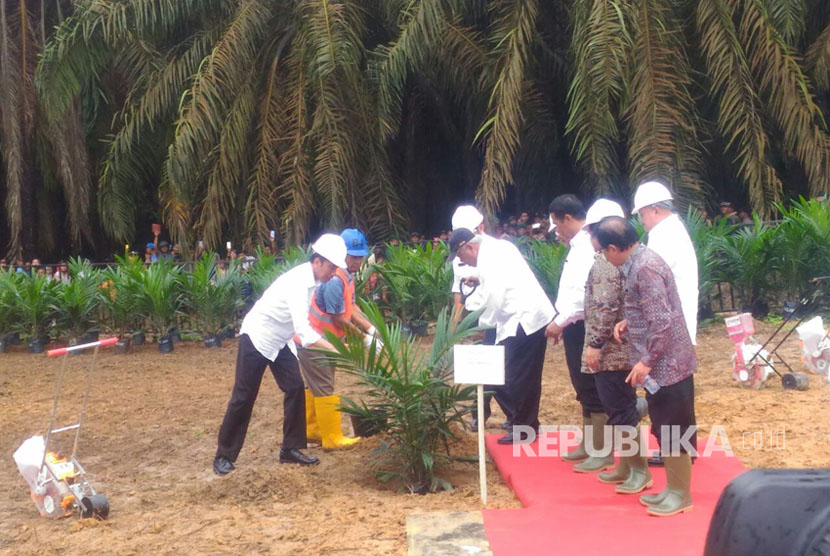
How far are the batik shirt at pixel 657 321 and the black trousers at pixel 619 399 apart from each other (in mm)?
440

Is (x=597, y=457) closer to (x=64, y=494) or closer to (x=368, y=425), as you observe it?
(x=368, y=425)

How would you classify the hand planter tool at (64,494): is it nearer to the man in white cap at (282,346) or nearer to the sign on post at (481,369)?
the man in white cap at (282,346)

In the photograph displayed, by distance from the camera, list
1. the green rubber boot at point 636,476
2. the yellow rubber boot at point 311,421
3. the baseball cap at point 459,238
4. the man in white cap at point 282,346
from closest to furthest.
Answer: the green rubber boot at point 636,476
the man in white cap at point 282,346
the baseball cap at point 459,238
the yellow rubber boot at point 311,421

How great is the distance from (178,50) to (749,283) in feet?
39.5

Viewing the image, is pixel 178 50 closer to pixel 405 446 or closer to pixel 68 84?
pixel 68 84

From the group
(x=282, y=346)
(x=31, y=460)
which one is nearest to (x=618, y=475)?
(x=282, y=346)

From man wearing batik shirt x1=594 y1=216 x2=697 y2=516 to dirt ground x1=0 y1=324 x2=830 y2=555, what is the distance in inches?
41.2

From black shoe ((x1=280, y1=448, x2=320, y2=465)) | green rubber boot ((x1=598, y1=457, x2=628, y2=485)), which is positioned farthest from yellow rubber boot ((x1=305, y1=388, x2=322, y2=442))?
green rubber boot ((x1=598, y1=457, x2=628, y2=485))

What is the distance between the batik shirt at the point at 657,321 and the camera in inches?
187

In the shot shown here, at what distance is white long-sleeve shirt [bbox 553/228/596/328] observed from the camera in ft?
19.7

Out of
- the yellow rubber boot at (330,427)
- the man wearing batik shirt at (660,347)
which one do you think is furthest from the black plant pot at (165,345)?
the man wearing batik shirt at (660,347)

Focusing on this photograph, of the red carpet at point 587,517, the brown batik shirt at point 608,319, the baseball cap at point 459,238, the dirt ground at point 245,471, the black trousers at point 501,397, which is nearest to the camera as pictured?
the red carpet at point 587,517

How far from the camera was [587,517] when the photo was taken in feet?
16.5

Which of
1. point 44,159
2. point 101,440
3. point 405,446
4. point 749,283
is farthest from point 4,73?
point 405,446
